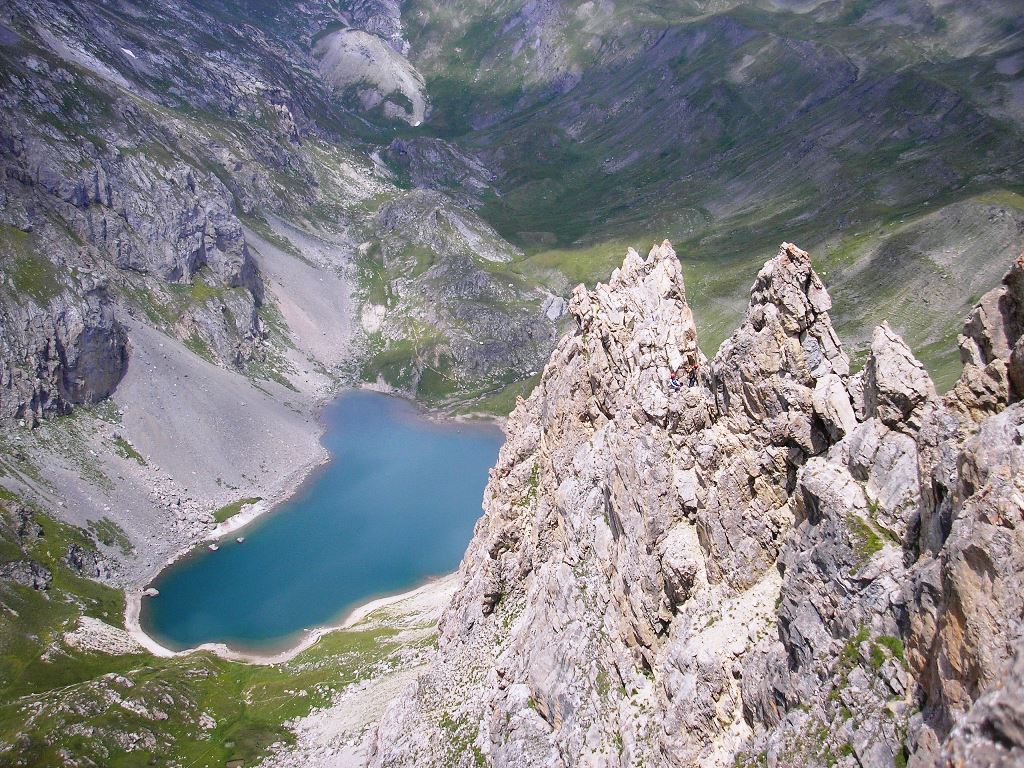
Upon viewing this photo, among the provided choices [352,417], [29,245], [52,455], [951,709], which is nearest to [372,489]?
[352,417]

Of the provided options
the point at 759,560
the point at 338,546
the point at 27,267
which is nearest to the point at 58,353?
the point at 27,267

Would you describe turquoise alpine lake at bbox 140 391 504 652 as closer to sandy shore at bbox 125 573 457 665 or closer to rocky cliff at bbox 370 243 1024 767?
sandy shore at bbox 125 573 457 665

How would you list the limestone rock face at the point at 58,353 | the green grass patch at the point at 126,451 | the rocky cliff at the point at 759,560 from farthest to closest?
the green grass patch at the point at 126,451 < the limestone rock face at the point at 58,353 < the rocky cliff at the point at 759,560

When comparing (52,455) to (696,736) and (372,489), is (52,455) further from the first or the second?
(696,736)

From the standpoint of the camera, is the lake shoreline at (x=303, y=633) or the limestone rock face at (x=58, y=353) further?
the limestone rock face at (x=58, y=353)

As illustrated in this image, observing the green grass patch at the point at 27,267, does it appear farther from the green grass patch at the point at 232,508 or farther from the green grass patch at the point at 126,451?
the green grass patch at the point at 232,508

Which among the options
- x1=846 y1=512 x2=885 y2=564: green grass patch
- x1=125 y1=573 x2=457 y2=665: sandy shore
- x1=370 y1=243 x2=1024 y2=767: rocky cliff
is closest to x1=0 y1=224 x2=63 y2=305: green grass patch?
x1=125 y1=573 x2=457 y2=665: sandy shore

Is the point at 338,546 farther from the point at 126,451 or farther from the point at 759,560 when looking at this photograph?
the point at 759,560

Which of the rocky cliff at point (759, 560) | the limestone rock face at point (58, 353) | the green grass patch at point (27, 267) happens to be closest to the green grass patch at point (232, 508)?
the limestone rock face at point (58, 353)
